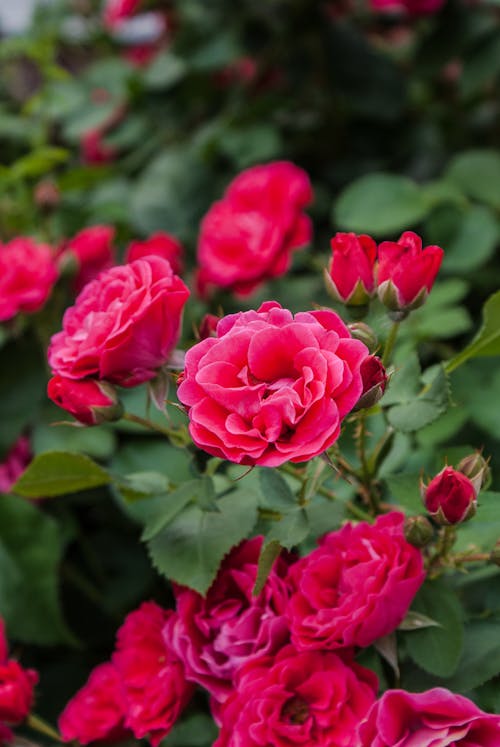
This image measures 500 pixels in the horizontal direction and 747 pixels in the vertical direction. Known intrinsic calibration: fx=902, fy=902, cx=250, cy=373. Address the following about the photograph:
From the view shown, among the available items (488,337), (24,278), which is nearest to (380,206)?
(24,278)

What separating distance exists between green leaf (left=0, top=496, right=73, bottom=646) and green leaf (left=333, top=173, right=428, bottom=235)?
52cm

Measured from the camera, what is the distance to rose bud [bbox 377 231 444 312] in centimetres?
52

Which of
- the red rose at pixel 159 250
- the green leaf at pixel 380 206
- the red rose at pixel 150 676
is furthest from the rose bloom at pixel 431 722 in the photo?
the green leaf at pixel 380 206

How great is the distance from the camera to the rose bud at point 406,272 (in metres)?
0.52

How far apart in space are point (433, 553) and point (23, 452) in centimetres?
55

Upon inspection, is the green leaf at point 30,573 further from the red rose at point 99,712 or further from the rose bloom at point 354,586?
the rose bloom at point 354,586

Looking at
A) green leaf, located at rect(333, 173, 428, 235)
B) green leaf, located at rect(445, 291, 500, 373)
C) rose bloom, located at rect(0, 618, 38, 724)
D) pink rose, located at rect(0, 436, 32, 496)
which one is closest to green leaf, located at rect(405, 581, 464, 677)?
green leaf, located at rect(445, 291, 500, 373)

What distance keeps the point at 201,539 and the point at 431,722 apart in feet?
0.57

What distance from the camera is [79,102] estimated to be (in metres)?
1.41

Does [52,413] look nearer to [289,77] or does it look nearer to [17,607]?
[17,607]

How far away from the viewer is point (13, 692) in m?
0.61

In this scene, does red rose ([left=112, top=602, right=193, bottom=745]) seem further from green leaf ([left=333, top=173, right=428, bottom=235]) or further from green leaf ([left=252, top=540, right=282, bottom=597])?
green leaf ([left=333, top=173, right=428, bottom=235])

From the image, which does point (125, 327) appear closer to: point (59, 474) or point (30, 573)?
point (59, 474)

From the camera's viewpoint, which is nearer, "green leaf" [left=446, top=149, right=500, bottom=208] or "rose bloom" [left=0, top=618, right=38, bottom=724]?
"rose bloom" [left=0, top=618, right=38, bottom=724]
